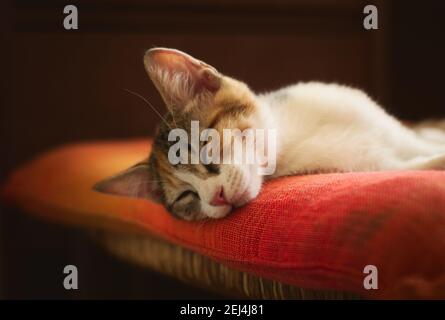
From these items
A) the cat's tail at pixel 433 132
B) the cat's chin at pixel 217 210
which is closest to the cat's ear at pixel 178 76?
the cat's chin at pixel 217 210

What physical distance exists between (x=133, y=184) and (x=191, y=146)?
9.9 inches

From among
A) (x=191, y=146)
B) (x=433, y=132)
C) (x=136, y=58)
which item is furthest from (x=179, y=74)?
(x=136, y=58)

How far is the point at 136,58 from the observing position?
8.03 feet

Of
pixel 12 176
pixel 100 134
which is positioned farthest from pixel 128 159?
pixel 100 134

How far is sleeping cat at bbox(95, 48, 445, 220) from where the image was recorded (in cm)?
99

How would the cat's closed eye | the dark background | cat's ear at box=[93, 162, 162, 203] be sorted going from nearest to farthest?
1. the cat's closed eye
2. cat's ear at box=[93, 162, 162, 203]
3. the dark background

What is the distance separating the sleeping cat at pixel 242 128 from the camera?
99 cm

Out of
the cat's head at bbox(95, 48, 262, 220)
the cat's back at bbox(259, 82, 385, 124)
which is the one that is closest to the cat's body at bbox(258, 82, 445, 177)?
the cat's back at bbox(259, 82, 385, 124)

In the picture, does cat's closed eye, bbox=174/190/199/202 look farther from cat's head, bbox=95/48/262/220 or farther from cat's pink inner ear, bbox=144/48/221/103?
cat's pink inner ear, bbox=144/48/221/103

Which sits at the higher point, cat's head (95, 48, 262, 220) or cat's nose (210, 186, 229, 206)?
cat's head (95, 48, 262, 220)

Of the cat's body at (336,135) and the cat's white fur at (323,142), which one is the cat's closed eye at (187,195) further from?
the cat's body at (336,135)

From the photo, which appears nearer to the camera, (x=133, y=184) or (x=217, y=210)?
(x=217, y=210)

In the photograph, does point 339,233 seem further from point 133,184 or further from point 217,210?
point 133,184

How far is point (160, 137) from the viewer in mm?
1166
